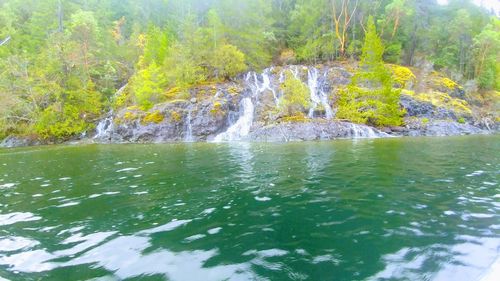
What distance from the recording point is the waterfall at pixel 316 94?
1380 inches

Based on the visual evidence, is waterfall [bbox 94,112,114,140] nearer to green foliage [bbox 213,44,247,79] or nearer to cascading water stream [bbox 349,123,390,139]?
green foliage [bbox 213,44,247,79]

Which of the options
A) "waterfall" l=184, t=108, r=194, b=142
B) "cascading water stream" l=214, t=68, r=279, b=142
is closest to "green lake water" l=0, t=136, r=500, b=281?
"cascading water stream" l=214, t=68, r=279, b=142

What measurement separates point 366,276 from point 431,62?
53290 mm

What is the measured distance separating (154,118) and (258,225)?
2965cm

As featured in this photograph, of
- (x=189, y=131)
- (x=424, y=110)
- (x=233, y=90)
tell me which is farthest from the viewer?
(x=233, y=90)

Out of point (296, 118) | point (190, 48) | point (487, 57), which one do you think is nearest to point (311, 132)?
point (296, 118)

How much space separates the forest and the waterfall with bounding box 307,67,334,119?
8.48 ft

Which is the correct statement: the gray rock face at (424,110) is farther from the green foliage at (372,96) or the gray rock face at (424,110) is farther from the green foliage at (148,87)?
the green foliage at (148,87)

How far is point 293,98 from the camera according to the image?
33.0 m

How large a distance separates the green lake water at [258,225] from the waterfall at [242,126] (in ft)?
62.5

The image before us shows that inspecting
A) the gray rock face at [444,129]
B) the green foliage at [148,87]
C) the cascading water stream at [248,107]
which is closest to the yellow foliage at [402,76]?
the gray rock face at [444,129]

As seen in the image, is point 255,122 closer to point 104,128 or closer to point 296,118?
point 296,118

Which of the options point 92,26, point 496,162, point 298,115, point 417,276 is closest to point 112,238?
point 417,276

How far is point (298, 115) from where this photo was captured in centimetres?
3278
